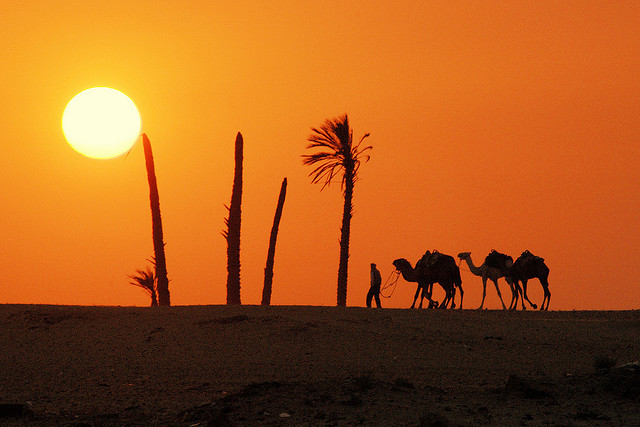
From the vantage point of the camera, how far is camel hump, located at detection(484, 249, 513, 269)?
110ft

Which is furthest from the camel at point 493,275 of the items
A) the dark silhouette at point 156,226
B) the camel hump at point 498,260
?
the dark silhouette at point 156,226

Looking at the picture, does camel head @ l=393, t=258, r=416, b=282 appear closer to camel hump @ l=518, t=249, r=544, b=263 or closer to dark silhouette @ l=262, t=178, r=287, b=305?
camel hump @ l=518, t=249, r=544, b=263

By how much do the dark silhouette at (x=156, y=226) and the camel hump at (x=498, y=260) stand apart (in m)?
11.5

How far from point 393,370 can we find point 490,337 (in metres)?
4.37

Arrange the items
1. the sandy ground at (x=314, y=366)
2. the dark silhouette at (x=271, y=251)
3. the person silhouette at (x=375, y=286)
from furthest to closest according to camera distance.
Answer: the dark silhouette at (x=271, y=251)
the person silhouette at (x=375, y=286)
the sandy ground at (x=314, y=366)

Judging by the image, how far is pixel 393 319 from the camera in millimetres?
23203

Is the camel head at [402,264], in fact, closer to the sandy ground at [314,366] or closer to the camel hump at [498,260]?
the camel hump at [498,260]

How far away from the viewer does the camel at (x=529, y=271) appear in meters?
33.3

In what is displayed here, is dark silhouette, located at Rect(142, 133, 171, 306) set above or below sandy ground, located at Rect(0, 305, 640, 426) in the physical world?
above

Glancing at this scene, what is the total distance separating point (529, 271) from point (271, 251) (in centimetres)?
1003

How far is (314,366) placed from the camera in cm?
1788

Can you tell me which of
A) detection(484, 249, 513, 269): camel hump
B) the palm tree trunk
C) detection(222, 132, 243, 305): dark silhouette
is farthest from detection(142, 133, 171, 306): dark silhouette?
detection(484, 249, 513, 269): camel hump

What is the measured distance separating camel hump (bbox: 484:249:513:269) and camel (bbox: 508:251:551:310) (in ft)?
0.73

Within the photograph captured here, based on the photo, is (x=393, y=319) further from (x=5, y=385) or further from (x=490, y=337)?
(x=5, y=385)
